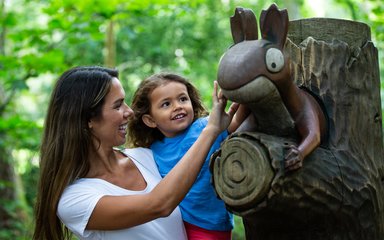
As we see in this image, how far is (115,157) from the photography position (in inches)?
80.6

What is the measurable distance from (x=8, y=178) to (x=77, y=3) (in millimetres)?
3265

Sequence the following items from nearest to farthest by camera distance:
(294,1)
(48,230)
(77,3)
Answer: (48,230), (77,3), (294,1)

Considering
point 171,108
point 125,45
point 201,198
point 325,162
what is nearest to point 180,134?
point 171,108

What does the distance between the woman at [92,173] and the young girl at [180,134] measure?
9cm

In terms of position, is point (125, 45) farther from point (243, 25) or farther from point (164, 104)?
point (243, 25)

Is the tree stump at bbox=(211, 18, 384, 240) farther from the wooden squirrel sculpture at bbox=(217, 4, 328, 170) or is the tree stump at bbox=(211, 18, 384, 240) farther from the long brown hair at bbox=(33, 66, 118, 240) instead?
the long brown hair at bbox=(33, 66, 118, 240)

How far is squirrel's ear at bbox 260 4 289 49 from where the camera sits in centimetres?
136

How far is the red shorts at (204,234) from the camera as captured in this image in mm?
1885

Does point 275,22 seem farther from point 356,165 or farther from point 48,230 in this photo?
point 48,230

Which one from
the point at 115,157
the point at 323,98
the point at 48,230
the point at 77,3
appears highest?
the point at 77,3

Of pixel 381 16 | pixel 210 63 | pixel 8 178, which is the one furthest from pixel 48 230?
pixel 210 63

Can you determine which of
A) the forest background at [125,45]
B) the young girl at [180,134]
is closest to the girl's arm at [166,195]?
the young girl at [180,134]

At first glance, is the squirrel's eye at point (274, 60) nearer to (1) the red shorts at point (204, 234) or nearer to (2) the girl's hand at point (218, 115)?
(2) the girl's hand at point (218, 115)

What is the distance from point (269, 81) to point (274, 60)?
2.2 inches
